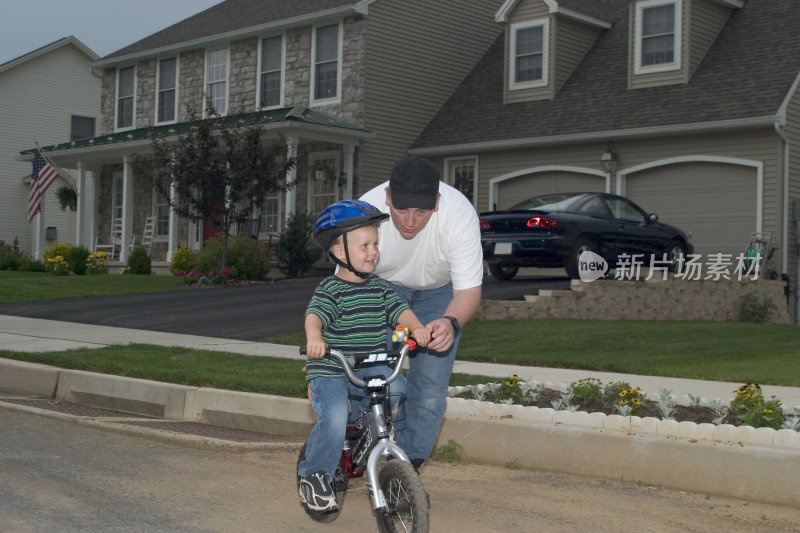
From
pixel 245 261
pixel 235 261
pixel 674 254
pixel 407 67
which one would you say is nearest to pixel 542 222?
pixel 674 254

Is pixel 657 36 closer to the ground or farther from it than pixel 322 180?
farther from it

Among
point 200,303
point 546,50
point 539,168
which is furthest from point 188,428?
point 546,50

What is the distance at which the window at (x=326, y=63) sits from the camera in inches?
982

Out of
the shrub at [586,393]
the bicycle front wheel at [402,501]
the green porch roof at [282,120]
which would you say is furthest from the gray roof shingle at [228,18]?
the bicycle front wheel at [402,501]

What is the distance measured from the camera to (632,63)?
2214cm

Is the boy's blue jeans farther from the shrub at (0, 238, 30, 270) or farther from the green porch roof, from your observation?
the shrub at (0, 238, 30, 270)

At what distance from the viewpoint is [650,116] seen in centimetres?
2091

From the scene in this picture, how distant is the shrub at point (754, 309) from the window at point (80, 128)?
93.9 ft

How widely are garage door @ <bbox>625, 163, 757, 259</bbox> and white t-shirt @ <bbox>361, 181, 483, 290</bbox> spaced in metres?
15.4

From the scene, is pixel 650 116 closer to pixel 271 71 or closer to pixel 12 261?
pixel 271 71

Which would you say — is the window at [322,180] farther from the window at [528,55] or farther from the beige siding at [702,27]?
the beige siding at [702,27]

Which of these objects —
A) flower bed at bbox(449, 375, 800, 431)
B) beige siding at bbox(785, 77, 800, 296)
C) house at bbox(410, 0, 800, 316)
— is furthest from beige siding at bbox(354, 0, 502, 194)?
flower bed at bbox(449, 375, 800, 431)

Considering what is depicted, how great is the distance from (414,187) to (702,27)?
18288mm

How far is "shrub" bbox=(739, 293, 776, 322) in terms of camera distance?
1719cm
